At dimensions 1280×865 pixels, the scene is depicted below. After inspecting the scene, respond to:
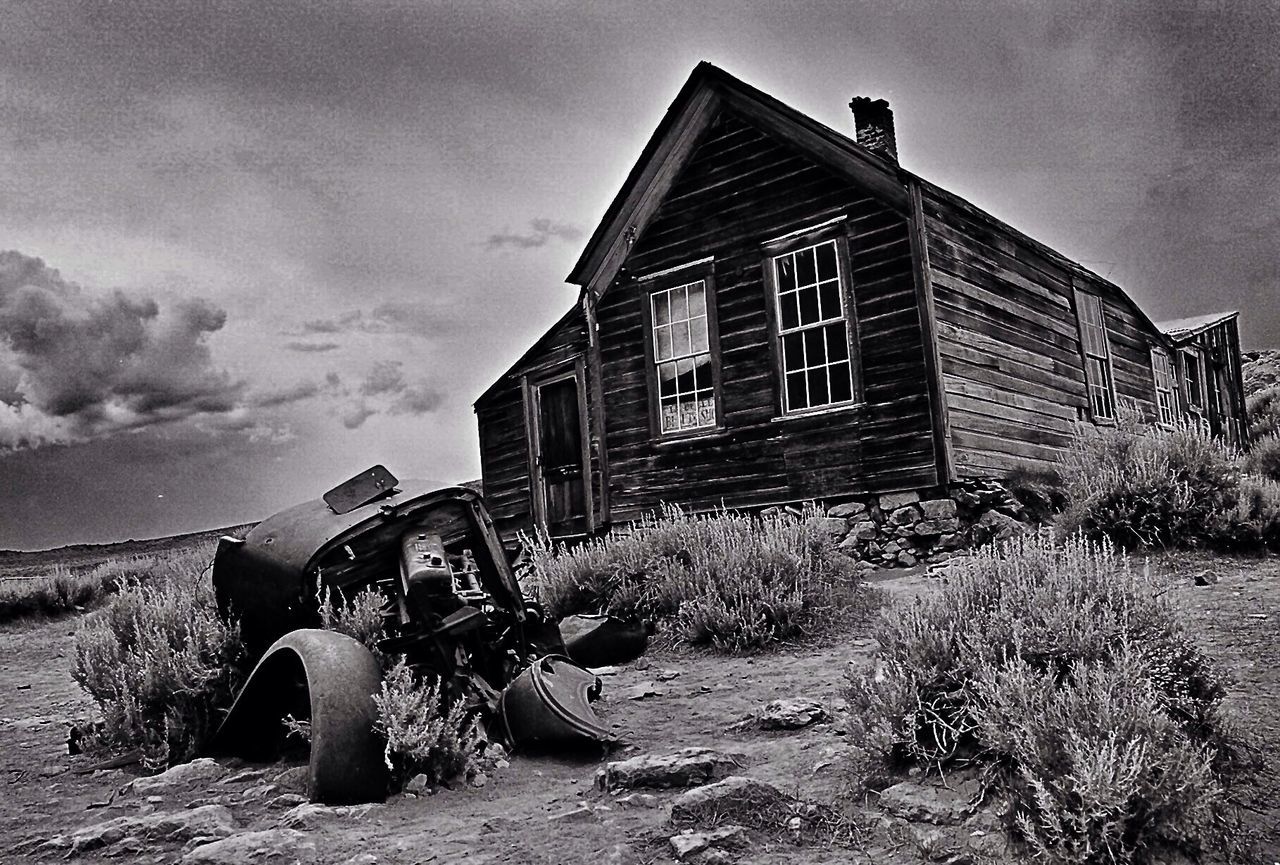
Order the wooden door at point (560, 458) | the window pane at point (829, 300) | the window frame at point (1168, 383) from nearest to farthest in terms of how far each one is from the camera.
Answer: the window pane at point (829, 300) → the wooden door at point (560, 458) → the window frame at point (1168, 383)

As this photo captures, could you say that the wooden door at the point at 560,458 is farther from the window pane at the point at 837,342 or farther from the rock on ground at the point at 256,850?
the rock on ground at the point at 256,850

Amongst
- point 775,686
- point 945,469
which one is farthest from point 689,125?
point 775,686

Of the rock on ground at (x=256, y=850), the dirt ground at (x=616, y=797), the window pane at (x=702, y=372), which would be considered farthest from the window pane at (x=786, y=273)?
the rock on ground at (x=256, y=850)

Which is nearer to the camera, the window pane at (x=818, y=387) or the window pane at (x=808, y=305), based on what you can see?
A: the window pane at (x=818, y=387)

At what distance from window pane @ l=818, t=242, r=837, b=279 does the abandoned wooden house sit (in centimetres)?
Answer: 3

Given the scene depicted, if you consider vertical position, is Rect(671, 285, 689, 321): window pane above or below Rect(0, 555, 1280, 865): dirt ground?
above

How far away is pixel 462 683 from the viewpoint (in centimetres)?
505

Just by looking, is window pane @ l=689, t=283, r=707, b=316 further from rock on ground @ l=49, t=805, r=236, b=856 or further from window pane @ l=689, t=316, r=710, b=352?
rock on ground @ l=49, t=805, r=236, b=856

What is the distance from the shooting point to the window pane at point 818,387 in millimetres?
11422

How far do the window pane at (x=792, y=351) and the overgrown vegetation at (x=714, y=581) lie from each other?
3.22 metres

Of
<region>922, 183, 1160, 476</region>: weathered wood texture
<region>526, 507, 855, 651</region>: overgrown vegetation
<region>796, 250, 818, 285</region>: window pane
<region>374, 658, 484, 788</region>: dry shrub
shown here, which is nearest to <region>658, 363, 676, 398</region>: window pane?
<region>796, 250, 818, 285</region>: window pane

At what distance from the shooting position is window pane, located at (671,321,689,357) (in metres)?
12.8

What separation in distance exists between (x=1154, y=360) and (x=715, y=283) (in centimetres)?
943

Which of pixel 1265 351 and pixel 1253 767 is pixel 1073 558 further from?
pixel 1265 351
